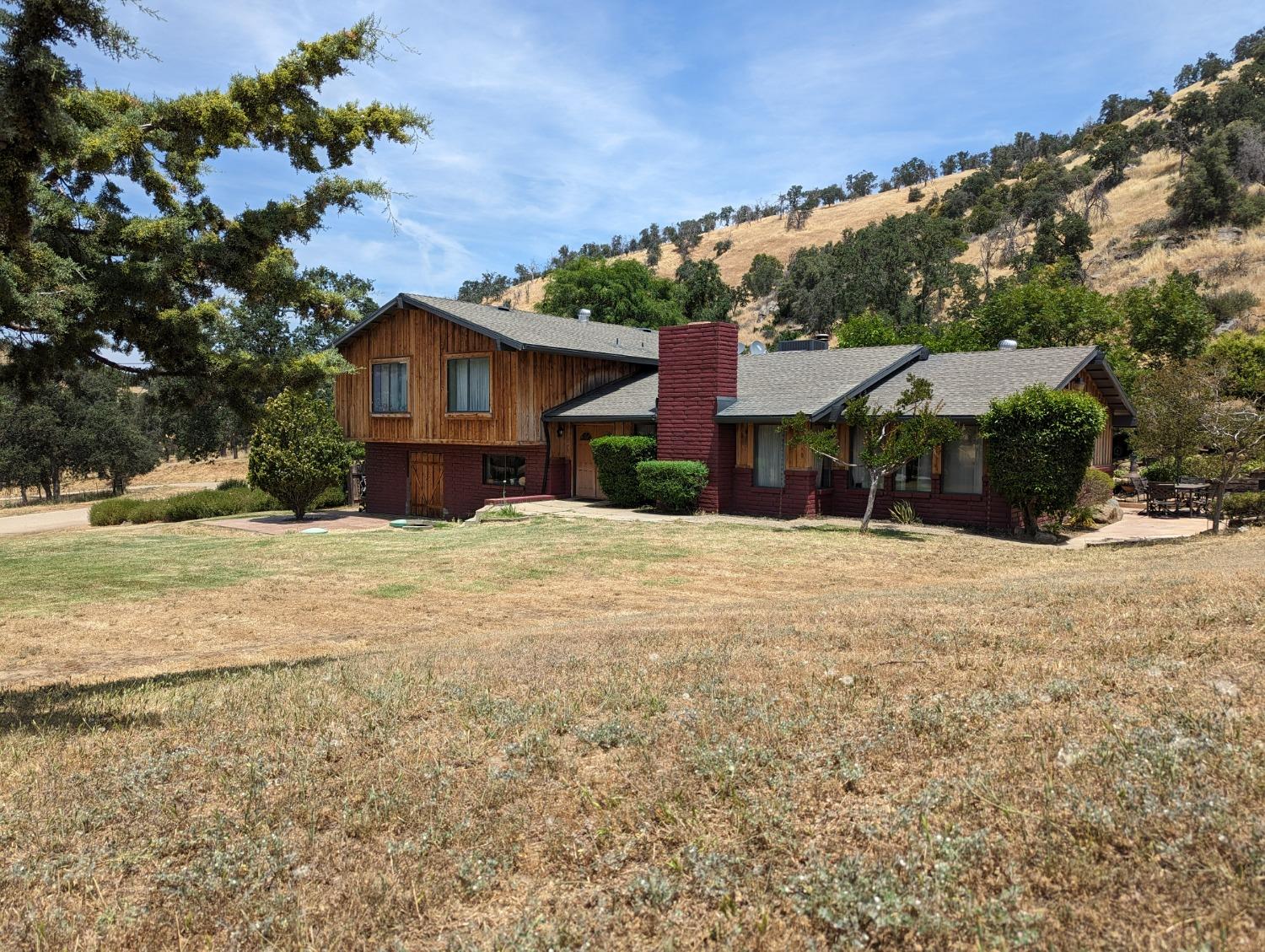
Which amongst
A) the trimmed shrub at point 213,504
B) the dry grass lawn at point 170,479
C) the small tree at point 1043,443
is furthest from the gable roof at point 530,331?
the dry grass lawn at point 170,479

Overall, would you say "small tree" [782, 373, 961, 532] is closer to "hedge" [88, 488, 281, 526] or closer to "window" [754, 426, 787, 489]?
"window" [754, 426, 787, 489]

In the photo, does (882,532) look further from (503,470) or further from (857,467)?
(503,470)

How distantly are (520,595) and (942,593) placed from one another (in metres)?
6.33

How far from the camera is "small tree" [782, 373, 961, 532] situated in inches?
763

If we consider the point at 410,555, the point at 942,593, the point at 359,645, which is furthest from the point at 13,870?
the point at 410,555

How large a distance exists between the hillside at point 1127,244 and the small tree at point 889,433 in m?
36.2

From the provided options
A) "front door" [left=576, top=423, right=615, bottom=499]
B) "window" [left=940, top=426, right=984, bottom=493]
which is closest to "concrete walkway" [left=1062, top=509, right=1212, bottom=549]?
"window" [left=940, top=426, right=984, bottom=493]

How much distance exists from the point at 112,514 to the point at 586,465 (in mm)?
15871

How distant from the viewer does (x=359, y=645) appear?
10.4 metres

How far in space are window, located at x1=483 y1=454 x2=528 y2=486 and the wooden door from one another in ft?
6.67

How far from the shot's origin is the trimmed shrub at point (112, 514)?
94.9ft

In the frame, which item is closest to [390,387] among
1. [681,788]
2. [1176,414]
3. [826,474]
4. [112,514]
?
[112,514]

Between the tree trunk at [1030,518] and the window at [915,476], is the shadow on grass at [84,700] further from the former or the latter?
the window at [915,476]

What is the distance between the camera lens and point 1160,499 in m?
Result: 23.6
